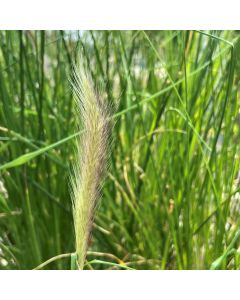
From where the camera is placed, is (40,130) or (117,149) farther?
(117,149)

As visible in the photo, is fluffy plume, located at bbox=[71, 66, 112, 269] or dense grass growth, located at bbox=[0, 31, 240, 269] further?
dense grass growth, located at bbox=[0, 31, 240, 269]

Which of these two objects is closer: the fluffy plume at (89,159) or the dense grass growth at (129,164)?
the fluffy plume at (89,159)

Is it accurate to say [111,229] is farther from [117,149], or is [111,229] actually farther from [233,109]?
[233,109]

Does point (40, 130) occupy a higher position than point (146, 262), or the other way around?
point (40, 130)

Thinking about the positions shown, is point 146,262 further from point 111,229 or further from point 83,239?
point 83,239
